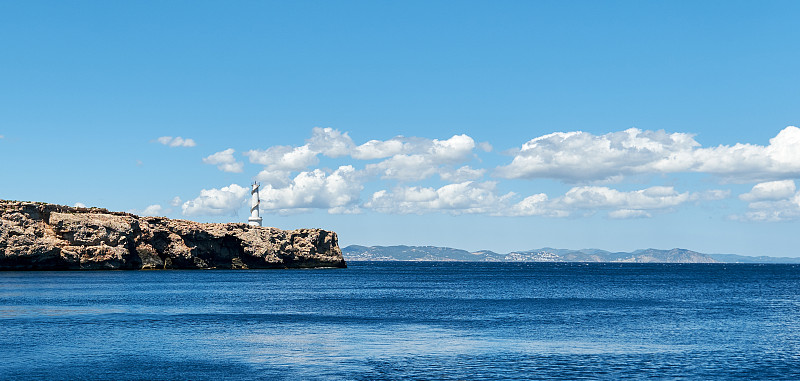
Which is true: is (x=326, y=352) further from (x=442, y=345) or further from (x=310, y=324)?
(x=310, y=324)

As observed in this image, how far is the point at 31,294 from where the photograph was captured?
282 feet

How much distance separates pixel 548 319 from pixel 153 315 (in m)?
34.3

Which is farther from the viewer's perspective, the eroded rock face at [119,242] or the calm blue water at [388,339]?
the eroded rock face at [119,242]

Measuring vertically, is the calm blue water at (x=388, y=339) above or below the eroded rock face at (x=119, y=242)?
below

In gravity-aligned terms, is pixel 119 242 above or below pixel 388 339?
above

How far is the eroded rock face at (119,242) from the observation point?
145750mm

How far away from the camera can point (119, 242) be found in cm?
15875

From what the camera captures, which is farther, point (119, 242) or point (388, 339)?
point (119, 242)

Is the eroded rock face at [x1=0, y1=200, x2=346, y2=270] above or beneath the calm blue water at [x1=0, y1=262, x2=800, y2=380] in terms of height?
above

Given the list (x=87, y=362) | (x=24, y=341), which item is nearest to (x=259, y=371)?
(x=87, y=362)

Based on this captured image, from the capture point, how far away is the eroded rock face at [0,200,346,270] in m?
146

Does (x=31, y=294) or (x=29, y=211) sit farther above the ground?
(x=29, y=211)

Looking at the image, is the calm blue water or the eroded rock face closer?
the calm blue water

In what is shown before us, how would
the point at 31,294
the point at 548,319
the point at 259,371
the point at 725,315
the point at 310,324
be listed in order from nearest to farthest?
1. the point at 259,371
2. the point at 310,324
3. the point at 548,319
4. the point at 725,315
5. the point at 31,294
